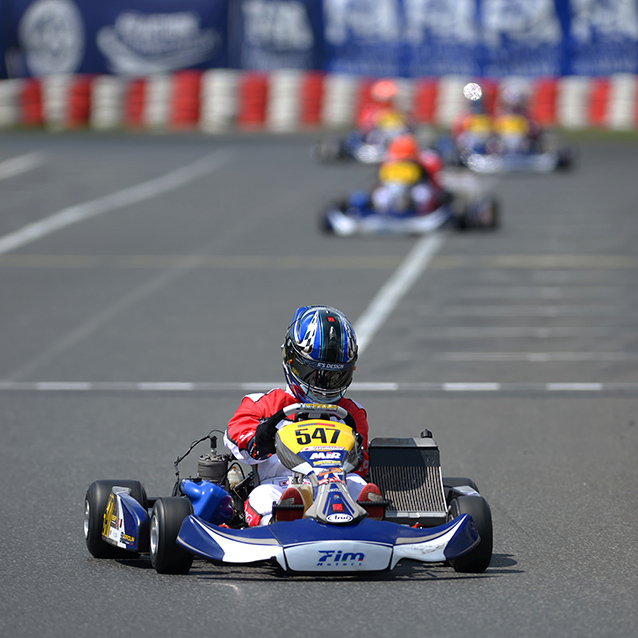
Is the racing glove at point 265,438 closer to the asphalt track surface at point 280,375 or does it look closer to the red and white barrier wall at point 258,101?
the asphalt track surface at point 280,375


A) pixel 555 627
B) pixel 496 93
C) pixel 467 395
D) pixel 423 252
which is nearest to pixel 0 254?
pixel 423 252

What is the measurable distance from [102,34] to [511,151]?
1178cm

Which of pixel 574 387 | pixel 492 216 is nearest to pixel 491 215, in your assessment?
pixel 492 216

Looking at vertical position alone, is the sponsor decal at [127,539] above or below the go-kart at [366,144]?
above

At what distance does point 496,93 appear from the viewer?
3152 centimetres

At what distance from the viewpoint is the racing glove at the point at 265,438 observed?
223 inches

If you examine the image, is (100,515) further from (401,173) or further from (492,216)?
(401,173)

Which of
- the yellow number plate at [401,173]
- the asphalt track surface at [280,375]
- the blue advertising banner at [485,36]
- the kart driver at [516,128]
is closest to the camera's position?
the asphalt track surface at [280,375]

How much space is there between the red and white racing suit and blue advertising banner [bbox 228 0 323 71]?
91.1ft

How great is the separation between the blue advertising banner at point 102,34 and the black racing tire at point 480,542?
28.3m

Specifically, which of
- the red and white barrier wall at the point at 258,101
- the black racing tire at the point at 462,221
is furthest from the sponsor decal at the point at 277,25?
the black racing tire at the point at 462,221

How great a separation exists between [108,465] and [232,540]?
2579mm

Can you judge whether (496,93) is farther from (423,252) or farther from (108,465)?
(108,465)

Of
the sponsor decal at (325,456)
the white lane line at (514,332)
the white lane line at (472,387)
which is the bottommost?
the white lane line at (514,332)
